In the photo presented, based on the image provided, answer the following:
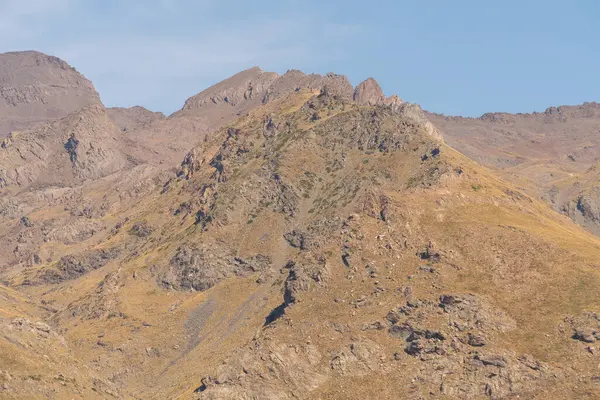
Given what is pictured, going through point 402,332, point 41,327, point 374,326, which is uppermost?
point 41,327

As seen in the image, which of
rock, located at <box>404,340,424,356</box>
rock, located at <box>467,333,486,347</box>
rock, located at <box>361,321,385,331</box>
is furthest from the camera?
rock, located at <box>361,321,385,331</box>

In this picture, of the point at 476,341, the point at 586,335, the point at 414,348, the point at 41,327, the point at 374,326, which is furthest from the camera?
the point at 374,326

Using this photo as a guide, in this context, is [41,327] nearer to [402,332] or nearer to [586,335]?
[402,332]

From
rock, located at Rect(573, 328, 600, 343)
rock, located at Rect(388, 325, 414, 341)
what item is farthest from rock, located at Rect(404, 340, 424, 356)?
rock, located at Rect(573, 328, 600, 343)

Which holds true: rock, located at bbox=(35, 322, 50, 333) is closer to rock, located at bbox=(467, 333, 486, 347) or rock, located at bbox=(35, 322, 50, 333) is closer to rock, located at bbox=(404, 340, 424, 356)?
rock, located at bbox=(404, 340, 424, 356)

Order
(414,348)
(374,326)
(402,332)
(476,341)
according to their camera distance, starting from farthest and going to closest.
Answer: (374,326), (402,332), (414,348), (476,341)

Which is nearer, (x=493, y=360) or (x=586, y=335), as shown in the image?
(x=493, y=360)

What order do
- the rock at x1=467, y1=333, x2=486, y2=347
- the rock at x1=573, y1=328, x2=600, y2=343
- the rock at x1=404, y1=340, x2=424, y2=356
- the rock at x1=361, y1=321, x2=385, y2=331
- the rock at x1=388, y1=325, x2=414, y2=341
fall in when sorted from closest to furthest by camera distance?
the rock at x1=573, y1=328, x2=600, y2=343 → the rock at x1=467, y1=333, x2=486, y2=347 → the rock at x1=404, y1=340, x2=424, y2=356 → the rock at x1=388, y1=325, x2=414, y2=341 → the rock at x1=361, y1=321, x2=385, y2=331

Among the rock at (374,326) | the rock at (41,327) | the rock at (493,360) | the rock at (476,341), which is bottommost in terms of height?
the rock at (493,360)

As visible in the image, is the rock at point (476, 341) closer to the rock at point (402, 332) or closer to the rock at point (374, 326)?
the rock at point (402, 332)

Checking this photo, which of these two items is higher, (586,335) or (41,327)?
(41,327)

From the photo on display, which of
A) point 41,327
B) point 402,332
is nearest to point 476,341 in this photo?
point 402,332

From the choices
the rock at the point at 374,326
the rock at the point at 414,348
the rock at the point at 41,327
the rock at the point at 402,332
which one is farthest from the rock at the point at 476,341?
the rock at the point at 41,327
